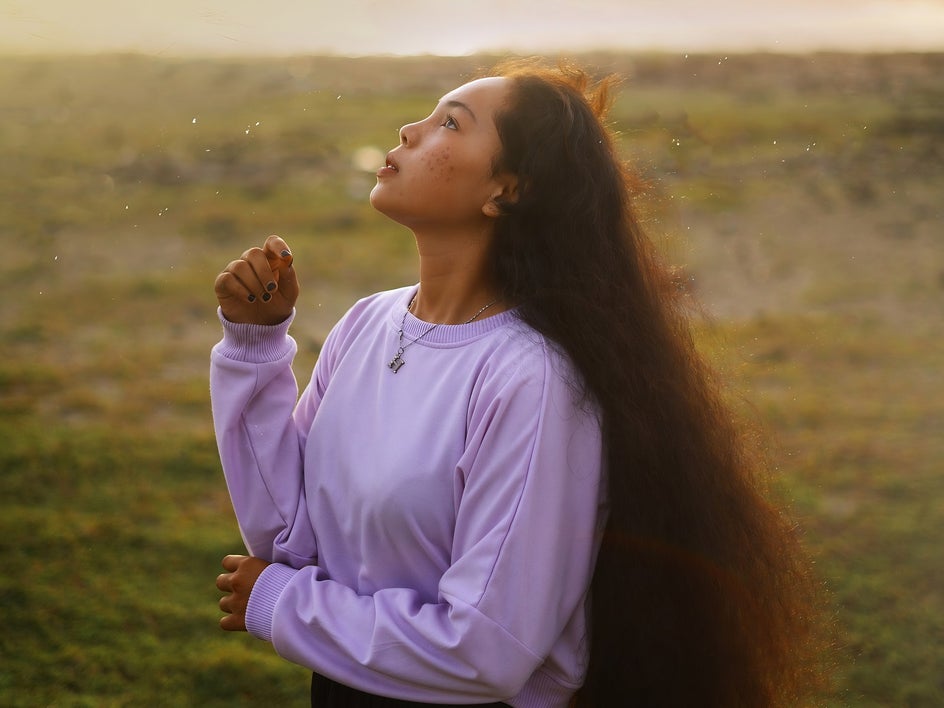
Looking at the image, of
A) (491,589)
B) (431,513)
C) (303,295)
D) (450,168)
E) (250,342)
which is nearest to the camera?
(491,589)

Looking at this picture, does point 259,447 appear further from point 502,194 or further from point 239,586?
point 502,194

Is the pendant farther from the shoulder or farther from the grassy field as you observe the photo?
the grassy field

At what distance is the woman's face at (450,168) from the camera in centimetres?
162

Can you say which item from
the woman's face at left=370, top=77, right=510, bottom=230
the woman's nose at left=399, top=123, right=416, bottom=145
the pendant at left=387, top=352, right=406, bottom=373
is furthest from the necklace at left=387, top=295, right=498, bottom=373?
the woman's nose at left=399, top=123, right=416, bottom=145

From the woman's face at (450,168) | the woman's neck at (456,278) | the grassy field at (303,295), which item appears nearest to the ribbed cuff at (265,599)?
the woman's neck at (456,278)

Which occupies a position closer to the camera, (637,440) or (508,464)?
(508,464)

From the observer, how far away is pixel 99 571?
11.8 ft

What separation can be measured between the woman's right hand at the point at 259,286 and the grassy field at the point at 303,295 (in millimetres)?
911

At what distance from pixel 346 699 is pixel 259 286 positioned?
29.1 inches

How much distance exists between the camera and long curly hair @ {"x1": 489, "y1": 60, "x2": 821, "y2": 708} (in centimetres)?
156

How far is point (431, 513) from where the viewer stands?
1.50 metres

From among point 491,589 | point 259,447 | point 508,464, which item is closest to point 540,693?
point 491,589

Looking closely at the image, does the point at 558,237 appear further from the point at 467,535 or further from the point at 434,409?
the point at 467,535

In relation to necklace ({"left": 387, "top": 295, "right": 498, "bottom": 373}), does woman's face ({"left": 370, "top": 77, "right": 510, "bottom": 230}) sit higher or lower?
higher
